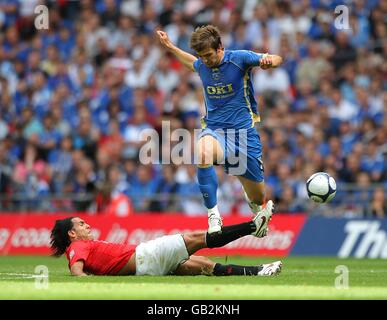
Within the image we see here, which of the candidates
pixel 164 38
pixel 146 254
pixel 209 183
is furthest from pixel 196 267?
pixel 164 38

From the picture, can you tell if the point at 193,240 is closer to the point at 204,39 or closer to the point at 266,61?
the point at 266,61

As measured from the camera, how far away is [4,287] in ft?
38.8

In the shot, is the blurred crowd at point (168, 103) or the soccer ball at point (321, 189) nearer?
the soccer ball at point (321, 189)

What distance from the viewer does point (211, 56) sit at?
541 inches

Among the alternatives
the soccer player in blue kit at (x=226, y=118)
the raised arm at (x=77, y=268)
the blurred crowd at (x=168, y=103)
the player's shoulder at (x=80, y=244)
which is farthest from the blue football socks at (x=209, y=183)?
the blurred crowd at (x=168, y=103)

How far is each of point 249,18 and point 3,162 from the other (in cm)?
647

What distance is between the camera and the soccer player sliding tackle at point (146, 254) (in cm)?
1266

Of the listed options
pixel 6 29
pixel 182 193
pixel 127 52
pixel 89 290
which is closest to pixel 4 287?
pixel 89 290

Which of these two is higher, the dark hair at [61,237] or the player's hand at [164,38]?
the player's hand at [164,38]

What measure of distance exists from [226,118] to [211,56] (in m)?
0.87

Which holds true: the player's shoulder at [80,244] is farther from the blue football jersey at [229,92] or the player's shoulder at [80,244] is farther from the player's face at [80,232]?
the blue football jersey at [229,92]

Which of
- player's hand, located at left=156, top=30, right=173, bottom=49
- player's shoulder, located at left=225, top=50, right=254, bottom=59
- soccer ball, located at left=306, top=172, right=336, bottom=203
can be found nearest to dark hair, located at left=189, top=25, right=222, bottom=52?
player's shoulder, located at left=225, top=50, right=254, bottom=59

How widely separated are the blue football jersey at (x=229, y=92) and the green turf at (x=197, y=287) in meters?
2.13

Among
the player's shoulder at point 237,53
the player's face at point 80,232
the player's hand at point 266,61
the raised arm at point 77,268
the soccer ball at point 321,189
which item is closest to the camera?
the raised arm at point 77,268
